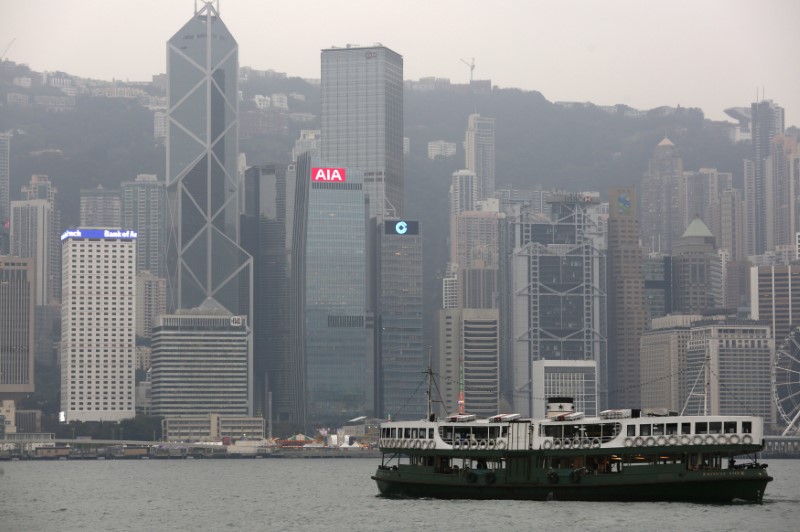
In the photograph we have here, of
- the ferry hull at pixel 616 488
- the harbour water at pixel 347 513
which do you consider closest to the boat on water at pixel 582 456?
the ferry hull at pixel 616 488

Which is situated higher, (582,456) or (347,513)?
(582,456)

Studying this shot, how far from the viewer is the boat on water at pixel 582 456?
352 feet

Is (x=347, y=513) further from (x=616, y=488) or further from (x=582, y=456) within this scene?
(x=616, y=488)

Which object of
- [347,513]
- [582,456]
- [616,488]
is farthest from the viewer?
[347,513]

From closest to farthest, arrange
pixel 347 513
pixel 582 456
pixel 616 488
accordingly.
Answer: pixel 616 488 → pixel 582 456 → pixel 347 513

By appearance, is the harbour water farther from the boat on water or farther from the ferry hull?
the boat on water

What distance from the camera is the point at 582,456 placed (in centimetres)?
11150

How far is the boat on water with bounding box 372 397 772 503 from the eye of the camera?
107250mm

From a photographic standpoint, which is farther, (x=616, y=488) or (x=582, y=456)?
(x=582, y=456)

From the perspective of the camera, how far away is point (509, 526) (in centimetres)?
10250

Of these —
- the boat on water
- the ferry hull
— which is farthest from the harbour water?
the boat on water

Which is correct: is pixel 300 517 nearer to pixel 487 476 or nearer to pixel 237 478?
pixel 487 476

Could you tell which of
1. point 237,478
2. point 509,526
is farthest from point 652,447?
point 237,478

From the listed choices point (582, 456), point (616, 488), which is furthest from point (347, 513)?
point (616, 488)
